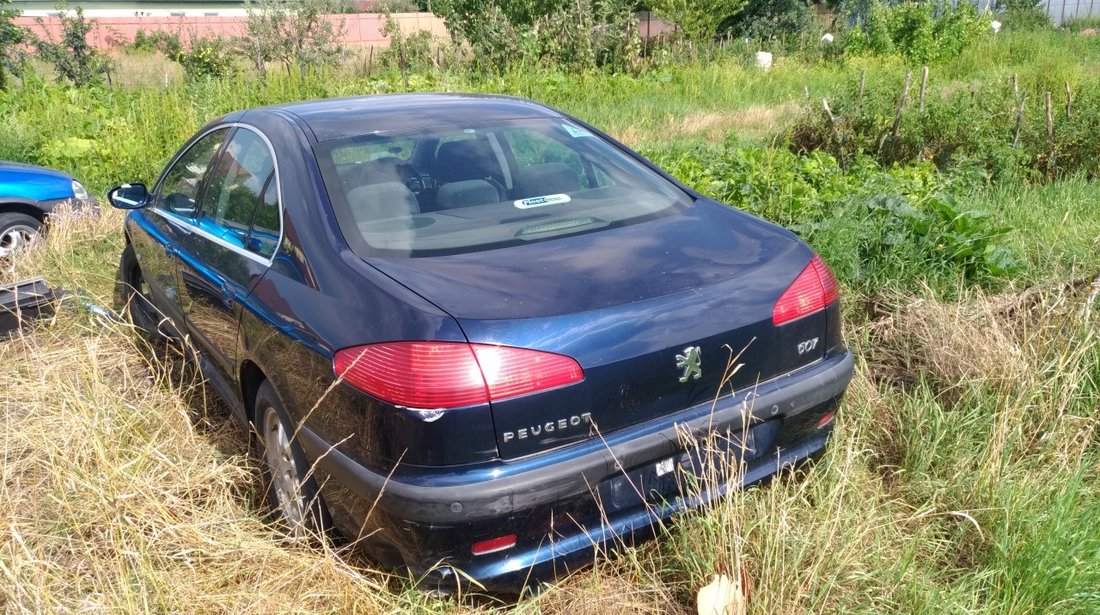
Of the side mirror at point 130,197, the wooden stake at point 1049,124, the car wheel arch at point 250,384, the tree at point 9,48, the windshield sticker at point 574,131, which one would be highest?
the tree at point 9,48

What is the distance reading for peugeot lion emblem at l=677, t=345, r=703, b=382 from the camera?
2.58 m

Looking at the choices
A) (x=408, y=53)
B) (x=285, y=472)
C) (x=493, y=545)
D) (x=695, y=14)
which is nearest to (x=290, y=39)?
(x=408, y=53)

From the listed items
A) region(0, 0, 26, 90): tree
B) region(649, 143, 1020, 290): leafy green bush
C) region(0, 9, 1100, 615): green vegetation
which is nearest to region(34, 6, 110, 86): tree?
region(0, 0, 26, 90): tree

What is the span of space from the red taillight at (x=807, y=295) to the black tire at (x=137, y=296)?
3.42 m

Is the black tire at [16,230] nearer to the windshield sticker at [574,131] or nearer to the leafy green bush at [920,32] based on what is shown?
the windshield sticker at [574,131]

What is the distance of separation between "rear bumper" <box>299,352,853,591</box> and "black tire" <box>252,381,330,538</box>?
0.15m

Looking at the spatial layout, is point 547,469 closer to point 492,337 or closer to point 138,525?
point 492,337

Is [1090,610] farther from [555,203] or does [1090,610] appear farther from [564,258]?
[555,203]

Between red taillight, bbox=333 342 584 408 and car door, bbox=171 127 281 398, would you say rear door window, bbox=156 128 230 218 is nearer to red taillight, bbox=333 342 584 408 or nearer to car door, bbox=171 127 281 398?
car door, bbox=171 127 281 398

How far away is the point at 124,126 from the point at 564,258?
9.00 meters

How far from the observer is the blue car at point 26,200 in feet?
23.3

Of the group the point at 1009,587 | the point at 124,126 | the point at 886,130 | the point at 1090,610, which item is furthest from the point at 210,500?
the point at 124,126

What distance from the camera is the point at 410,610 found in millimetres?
2566

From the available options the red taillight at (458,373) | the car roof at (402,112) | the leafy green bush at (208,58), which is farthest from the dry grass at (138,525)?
the leafy green bush at (208,58)
